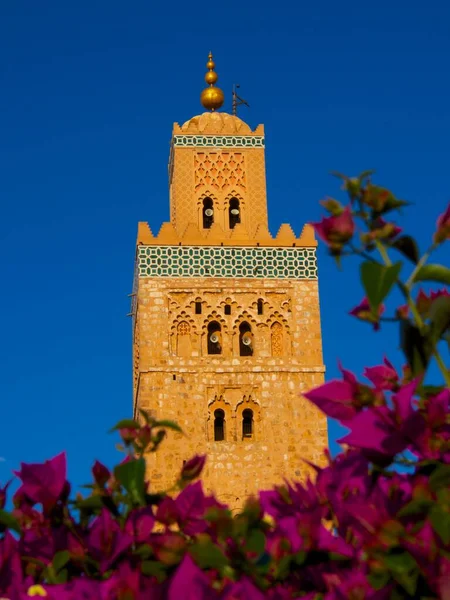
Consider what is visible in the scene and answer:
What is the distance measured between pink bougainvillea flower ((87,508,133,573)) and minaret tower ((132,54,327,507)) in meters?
15.0

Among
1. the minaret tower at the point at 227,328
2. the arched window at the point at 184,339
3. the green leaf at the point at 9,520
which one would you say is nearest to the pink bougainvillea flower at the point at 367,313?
the green leaf at the point at 9,520

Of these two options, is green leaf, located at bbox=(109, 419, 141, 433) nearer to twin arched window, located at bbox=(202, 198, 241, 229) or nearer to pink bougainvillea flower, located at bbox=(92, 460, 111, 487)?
pink bougainvillea flower, located at bbox=(92, 460, 111, 487)

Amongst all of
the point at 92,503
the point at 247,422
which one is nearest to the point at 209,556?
the point at 92,503

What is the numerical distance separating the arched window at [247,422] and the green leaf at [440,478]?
53.9ft

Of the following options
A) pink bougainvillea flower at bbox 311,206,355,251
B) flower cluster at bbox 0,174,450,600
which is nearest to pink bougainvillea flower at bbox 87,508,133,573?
flower cluster at bbox 0,174,450,600

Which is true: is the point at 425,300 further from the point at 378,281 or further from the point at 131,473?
the point at 131,473

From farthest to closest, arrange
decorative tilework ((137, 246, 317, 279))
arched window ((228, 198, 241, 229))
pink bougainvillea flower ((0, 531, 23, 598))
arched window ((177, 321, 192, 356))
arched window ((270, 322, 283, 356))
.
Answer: arched window ((228, 198, 241, 229)) → decorative tilework ((137, 246, 317, 279)) → arched window ((270, 322, 283, 356)) → arched window ((177, 321, 192, 356)) → pink bougainvillea flower ((0, 531, 23, 598))

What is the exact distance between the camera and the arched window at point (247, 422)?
18.2 m

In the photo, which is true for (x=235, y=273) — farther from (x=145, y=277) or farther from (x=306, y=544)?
(x=306, y=544)

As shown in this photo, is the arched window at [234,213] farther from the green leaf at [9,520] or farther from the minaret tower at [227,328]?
the green leaf at [9,520]

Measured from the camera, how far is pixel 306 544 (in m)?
1.96

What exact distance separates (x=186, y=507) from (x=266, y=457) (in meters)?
15.8

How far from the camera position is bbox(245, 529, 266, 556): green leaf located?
191 cm

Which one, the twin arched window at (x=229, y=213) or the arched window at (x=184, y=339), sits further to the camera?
the twin arched window at (x=229, y=213)
